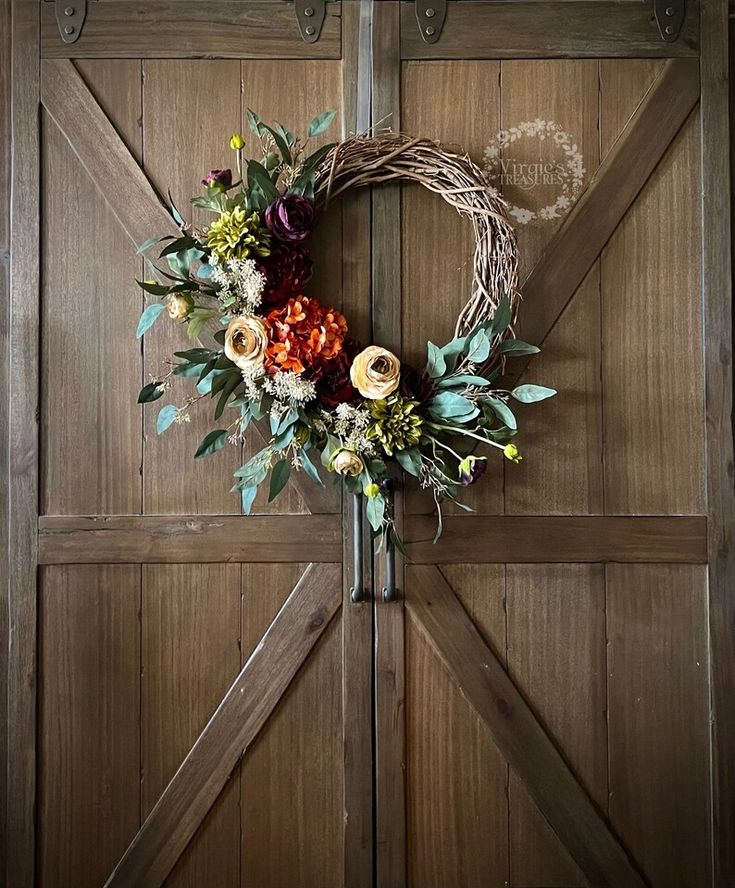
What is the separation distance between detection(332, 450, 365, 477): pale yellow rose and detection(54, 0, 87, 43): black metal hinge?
1.18m

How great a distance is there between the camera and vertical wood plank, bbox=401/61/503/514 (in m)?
1.73

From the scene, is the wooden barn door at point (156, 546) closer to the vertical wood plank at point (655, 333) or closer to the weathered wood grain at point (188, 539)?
the weathered wood grain at point (188, 539)

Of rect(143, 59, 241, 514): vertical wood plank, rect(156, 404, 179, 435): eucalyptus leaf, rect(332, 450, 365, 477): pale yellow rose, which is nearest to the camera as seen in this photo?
rect(332, 450, 365, 477): pale yellow rose

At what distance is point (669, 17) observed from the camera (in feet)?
5.73

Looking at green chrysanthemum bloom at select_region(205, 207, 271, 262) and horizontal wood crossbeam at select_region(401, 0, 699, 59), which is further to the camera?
horizontal wood crossbeam at select_region(401, 0, 699, 59)

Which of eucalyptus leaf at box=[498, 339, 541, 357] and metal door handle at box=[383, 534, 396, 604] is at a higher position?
eucalyptus leaf at box=[498, 339, 541, 357]

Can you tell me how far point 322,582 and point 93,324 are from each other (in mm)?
816

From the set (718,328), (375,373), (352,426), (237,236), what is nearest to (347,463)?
(352,426)

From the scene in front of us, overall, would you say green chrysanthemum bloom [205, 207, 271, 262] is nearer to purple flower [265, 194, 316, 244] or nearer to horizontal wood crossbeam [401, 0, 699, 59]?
purple flower [265, 194, 316, 244]

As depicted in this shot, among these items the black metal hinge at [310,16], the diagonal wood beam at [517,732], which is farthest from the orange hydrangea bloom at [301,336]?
the black metal hinge at [310,16]

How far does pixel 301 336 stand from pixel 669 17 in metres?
1.18

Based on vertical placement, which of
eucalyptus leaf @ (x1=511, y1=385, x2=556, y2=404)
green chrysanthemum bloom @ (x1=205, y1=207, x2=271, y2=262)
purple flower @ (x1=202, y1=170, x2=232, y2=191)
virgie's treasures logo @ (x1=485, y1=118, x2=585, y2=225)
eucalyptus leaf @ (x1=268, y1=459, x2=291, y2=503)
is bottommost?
eucalyptus leaf @ (x1=268, y1=459, x2=291, y2=503)

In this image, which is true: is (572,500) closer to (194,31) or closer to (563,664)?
(563,664)

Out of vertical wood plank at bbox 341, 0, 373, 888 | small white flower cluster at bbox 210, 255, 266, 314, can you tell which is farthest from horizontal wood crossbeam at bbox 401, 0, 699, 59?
small white flower cluster at bbox 210, 255, 266, 314
